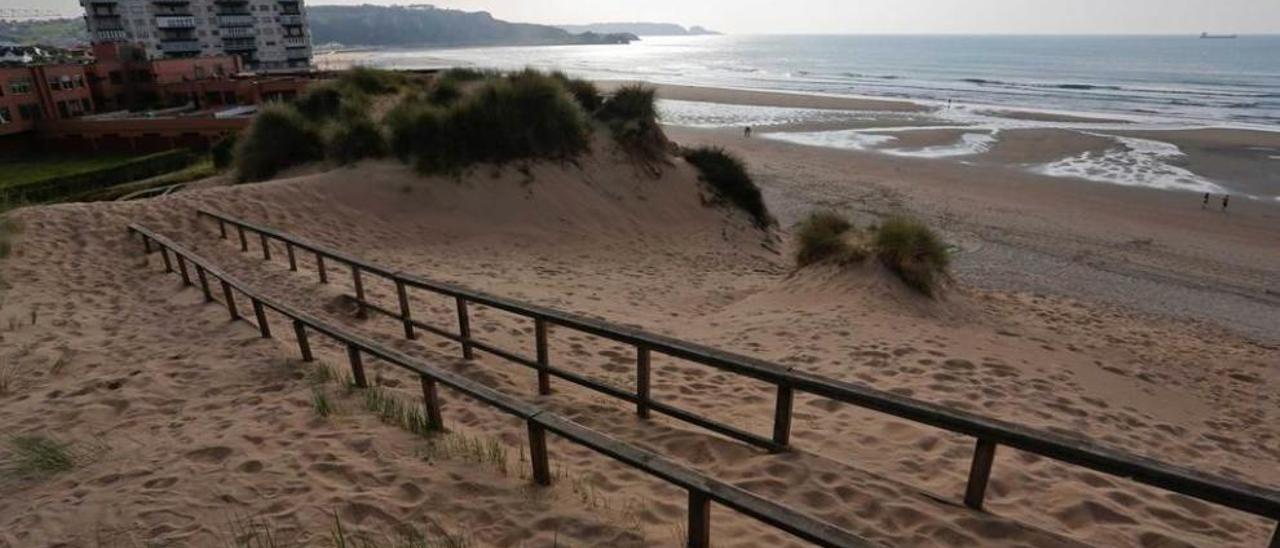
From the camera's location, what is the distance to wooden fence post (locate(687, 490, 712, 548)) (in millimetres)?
3037

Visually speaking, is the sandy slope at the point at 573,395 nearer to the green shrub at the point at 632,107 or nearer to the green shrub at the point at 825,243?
the green shrub at the point at 825,243

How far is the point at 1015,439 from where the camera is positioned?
127 inches

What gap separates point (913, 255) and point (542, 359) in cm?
662

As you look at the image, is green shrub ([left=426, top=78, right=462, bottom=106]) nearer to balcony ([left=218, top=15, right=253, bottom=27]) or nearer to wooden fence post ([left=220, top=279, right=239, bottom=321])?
wooden fence post ([left=220, top=279, right=239, bottom=321])

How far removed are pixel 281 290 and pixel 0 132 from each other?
38.0 metres

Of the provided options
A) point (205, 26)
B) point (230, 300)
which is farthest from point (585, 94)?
point (205, 26)

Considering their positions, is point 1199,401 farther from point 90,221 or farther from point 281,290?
point 90,221

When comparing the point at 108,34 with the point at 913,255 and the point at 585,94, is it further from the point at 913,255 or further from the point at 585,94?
the point at 913,255

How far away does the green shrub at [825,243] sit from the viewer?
10.4 m

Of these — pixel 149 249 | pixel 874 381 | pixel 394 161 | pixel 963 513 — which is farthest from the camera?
pixel 394 161

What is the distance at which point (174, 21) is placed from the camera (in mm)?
66125

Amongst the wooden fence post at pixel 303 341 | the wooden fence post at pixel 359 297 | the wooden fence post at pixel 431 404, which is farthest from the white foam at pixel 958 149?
the wooden fence post at pixel 431 404

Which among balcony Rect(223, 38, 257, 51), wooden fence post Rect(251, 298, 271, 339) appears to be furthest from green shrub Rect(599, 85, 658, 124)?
balcony Rect(223, 38, 257, 51)

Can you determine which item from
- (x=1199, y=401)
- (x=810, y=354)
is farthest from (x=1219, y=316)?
(x=810, y=354)
